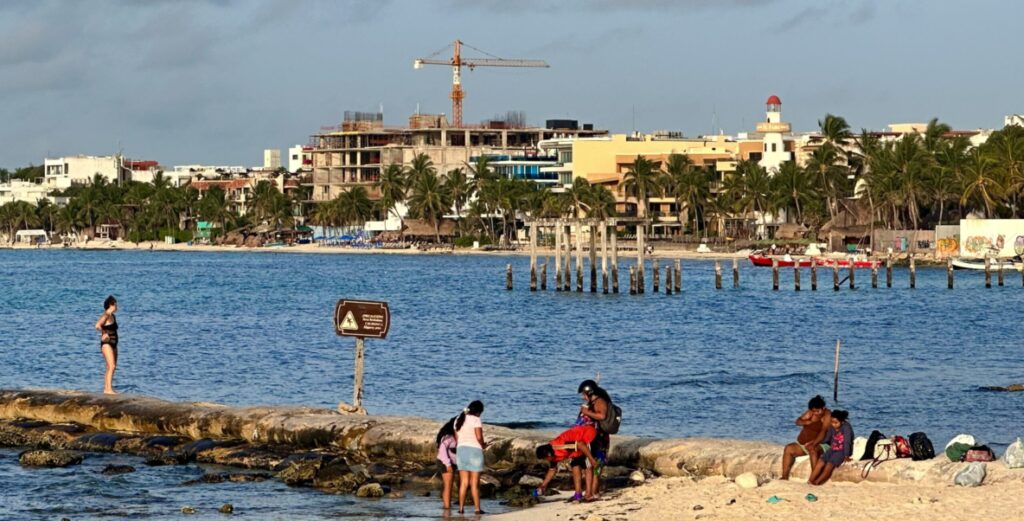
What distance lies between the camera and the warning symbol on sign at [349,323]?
25516mm

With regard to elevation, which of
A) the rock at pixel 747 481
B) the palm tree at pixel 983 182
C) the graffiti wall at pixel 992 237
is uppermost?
the palm tree at pixel 983 182

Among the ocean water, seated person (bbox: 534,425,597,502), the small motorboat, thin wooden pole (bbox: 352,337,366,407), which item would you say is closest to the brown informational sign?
thin wooden pole (bbox: 352,337,366,407)

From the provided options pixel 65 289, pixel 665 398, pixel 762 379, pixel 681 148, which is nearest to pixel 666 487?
pixel 665 398

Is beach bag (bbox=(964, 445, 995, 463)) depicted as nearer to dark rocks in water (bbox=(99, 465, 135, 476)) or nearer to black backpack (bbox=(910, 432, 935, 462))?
black backpack (bbox=(910, 432, 935, 462))

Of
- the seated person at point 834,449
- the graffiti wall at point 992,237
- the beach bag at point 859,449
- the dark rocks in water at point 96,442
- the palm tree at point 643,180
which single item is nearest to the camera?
the seated person at point 834,449

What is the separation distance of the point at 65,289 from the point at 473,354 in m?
56.7

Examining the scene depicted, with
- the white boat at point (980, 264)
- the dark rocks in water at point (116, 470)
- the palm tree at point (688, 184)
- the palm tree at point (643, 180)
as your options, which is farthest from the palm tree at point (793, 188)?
the dark rocks in water at point (116, 470)

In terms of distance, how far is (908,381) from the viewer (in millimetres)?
41500

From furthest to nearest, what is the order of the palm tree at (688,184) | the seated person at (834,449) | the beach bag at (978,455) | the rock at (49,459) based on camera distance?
the palm tree at (688,184), the rock at (49,459), the beach bag at (978,455), the seated person at (834,449)

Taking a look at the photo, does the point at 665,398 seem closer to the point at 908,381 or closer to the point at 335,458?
the point at 908,381

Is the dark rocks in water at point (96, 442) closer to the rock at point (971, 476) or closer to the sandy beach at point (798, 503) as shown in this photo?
the sandy beach at point (798, 503)

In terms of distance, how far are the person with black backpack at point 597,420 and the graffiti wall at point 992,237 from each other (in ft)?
312

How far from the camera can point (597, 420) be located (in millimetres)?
20328

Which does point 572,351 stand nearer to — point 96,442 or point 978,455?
point 96,442
